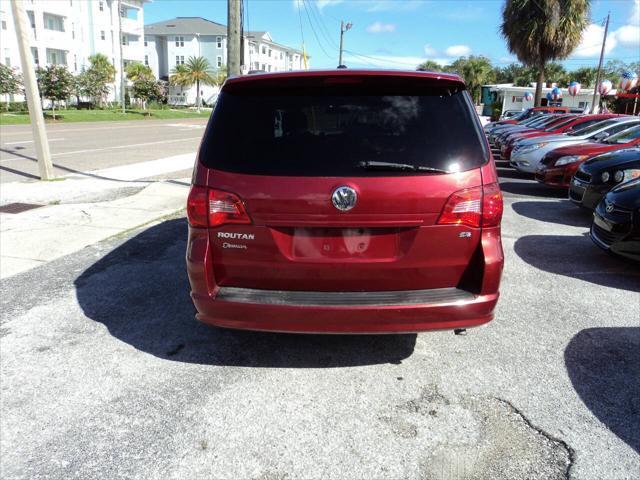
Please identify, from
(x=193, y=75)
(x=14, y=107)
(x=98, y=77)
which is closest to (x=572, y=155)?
(x=14, y=107)

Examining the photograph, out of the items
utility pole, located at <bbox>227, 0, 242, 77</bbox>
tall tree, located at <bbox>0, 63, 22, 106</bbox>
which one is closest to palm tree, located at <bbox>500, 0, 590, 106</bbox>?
utility pole, located at <bbox>227, 0, 242, 77</bbox>

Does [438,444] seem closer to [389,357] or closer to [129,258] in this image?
[389,357]

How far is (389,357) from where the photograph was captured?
354 cm

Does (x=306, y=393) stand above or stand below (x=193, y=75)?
below

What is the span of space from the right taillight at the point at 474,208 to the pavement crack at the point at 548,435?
106 cm

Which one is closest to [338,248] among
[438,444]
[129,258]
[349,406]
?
[349,406]

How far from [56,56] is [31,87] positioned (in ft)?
166

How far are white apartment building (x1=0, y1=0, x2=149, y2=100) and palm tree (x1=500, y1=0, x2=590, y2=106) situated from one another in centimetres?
3268

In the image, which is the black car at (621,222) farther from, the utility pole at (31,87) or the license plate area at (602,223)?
the utility pole at (31,87)

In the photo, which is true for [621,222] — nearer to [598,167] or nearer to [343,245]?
[598,167]

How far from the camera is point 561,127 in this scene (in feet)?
49.3

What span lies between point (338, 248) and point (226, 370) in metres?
1.19

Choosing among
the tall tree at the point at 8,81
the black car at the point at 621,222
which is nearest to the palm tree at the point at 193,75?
the tall tree at the point at 8,81

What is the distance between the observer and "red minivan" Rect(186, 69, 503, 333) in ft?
9.20
